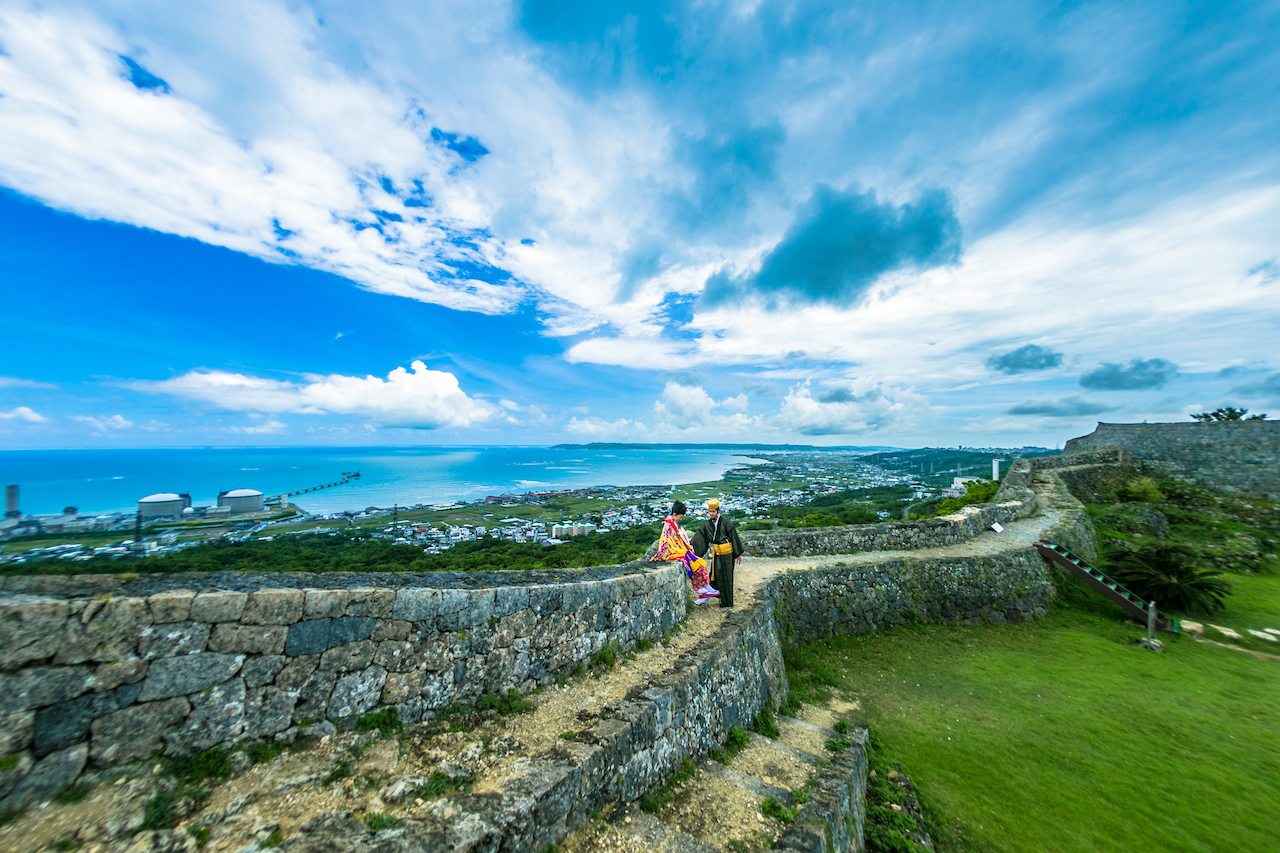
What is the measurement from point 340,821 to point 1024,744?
28.3ft

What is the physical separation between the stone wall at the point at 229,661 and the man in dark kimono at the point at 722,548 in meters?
3.44

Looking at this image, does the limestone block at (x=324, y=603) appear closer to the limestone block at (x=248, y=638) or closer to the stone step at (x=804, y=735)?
the limestone block at (x=248, y=638)

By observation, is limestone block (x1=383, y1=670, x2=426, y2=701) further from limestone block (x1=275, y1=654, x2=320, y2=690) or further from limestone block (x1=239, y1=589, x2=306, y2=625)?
limestone block (x1=239, y1=589, x2=306, y2=625)

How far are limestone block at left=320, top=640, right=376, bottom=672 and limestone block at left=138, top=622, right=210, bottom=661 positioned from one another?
0.74 metres

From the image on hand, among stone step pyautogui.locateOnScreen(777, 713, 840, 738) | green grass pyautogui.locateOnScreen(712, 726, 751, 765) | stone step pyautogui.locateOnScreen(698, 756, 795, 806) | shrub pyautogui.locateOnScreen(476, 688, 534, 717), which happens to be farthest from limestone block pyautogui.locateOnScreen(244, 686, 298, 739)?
stone step pyautogui.locateOnScreen(777, 713, 840, 738)

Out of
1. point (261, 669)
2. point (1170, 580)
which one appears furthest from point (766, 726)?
point (1170, 580)

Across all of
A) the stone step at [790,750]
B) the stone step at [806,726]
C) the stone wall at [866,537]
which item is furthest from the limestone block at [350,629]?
the stone wall at [866,537]

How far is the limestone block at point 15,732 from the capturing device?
2.21 meters

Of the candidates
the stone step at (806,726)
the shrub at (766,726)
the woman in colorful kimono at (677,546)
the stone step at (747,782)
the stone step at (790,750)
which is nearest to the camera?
the stone step at (747,782)

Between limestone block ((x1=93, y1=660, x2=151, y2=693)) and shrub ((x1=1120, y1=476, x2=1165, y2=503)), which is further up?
limestone block ((x1=93, y1=660, x2=151, y2=693))

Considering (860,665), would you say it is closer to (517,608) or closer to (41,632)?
(517,608)

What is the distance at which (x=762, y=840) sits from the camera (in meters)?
3.86

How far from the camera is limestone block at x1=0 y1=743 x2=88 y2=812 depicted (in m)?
2.21

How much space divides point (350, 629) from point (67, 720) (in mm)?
1351
